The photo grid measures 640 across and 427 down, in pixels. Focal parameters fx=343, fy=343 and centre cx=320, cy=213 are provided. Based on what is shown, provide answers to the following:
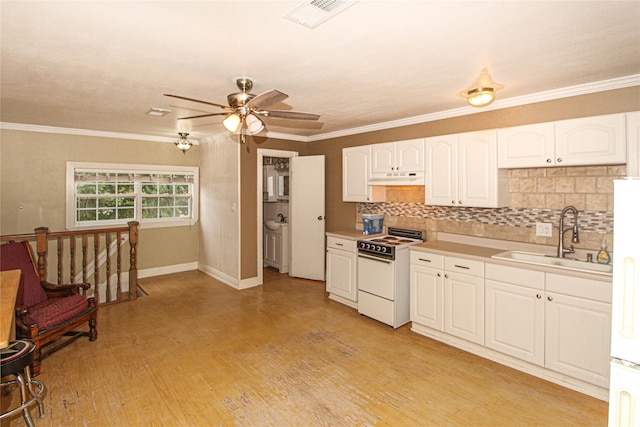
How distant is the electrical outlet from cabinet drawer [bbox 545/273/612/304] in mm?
723

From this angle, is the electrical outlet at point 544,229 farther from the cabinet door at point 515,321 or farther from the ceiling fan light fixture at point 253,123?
the ceiling fan light fixture at point 253,123

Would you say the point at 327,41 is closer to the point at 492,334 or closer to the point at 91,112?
the point at 492,334

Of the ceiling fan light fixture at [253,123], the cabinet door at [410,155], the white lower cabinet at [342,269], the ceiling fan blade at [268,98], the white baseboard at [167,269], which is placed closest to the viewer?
the ceiling fan blade at [268,98]

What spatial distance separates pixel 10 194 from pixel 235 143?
316cm

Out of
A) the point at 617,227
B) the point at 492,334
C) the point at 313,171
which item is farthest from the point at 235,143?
the point at 617,227

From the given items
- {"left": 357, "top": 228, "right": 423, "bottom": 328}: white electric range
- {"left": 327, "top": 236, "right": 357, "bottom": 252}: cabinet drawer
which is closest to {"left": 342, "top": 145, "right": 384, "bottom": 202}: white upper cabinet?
{"left": 327, "top": 236, "right": 357, "bottom": 252}: cabinet drawer

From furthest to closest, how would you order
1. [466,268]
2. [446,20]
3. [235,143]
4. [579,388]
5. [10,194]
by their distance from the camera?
[235,143] → [10,194] → [466,268] → [579,388] → [446,20]

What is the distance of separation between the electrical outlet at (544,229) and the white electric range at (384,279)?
127 cm

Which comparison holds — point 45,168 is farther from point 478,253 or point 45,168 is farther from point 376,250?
point 478,253

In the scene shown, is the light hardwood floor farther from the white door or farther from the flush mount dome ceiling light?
the flush mount dome ceiling light

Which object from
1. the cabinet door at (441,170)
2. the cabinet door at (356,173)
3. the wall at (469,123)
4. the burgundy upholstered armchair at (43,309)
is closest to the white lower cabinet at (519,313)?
the cabinet door at (441,170)

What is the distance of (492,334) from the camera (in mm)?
3088

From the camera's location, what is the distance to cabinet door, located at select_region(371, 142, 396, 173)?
4277mm

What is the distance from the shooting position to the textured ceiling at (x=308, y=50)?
179cm
